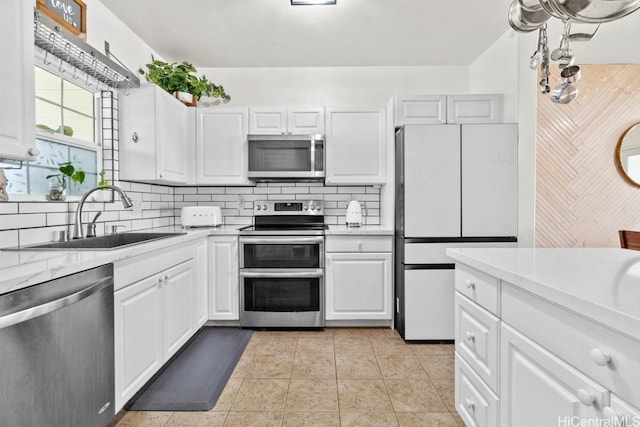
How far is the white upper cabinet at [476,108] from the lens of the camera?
9.77 ft

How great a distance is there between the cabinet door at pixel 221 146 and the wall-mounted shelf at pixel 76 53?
77cm

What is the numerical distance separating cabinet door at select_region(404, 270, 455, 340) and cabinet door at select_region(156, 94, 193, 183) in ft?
6.94

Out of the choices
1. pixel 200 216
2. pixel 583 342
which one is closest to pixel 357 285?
pixel 200 216

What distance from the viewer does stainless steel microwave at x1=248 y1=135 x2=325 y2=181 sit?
3.20m

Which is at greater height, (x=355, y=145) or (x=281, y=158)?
(x=355, y=145)

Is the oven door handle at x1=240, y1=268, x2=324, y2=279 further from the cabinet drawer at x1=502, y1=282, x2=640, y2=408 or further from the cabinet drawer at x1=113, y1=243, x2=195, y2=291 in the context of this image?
the cabinet drawer at x1=502, y1=282, x2=640, y2=408

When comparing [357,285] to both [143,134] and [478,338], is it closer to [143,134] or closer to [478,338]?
[478,338]

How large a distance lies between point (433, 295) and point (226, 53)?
2.89 m

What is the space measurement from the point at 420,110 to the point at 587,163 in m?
1.38

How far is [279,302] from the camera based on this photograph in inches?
119

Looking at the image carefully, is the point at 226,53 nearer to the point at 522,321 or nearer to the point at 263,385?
the point at 263,385

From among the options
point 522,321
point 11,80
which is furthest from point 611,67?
point 11,80

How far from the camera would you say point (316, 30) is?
2.83m

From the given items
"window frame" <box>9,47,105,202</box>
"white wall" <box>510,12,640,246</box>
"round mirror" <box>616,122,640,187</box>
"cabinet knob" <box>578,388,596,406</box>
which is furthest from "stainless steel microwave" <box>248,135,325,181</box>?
"cabinet knob" <box>578,388,596,406</box>
